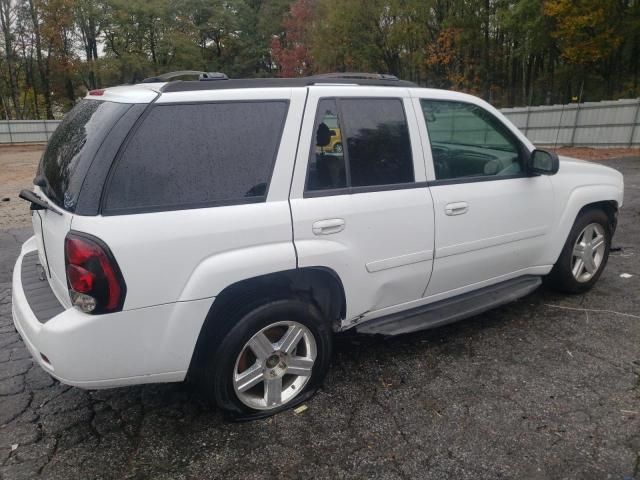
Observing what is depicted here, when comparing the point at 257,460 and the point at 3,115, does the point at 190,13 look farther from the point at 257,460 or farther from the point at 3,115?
the point at 257,460

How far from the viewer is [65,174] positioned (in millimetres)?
2453

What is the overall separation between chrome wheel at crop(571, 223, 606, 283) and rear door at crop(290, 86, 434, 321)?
179 cm

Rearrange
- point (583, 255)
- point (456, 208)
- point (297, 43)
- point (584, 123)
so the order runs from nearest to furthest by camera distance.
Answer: point (456, 208) → point (583, 255) → point (584, 123) → point (297, 43)

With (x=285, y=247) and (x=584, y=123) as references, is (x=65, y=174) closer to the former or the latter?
(x=285, y=247)

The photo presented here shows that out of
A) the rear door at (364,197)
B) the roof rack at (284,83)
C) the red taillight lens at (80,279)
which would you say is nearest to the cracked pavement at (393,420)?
the rear door at (364,197)

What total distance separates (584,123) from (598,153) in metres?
2.44

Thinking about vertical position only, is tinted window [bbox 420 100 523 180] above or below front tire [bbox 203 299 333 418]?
above

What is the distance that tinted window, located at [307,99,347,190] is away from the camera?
2.72 m

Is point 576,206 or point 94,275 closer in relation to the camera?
point 94,275

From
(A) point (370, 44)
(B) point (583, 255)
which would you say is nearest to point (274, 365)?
(B) point (583, 255)

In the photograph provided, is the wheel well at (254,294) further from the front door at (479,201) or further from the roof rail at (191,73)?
the roof rail at (191,73)

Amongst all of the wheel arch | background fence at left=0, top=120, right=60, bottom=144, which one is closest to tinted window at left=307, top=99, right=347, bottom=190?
the wheel arch

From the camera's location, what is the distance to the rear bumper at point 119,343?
2.22 metres

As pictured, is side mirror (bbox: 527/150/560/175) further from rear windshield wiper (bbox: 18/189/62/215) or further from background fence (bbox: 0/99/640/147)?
background fence (bbox: 0/99/640/147)
